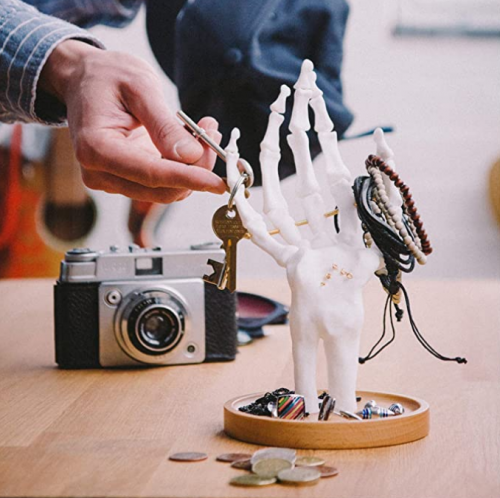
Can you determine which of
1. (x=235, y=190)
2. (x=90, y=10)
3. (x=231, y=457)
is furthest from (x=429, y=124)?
(x=231, y=457)

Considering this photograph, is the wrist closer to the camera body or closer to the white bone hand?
the camera body

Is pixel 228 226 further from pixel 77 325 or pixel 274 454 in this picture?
pixel 77 325

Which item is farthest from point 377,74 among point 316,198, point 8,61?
point 316,198

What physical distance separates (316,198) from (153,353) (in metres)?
0.35

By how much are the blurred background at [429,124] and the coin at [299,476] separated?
90.7 inches

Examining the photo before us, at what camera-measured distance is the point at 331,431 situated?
2.10 feet

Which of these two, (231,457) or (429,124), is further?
(429,124)

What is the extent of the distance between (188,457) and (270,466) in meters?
0.07

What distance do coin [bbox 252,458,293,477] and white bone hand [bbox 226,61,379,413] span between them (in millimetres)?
104

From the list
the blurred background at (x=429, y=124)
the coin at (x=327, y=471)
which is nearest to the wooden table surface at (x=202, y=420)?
the coin at (x=327, y=471)

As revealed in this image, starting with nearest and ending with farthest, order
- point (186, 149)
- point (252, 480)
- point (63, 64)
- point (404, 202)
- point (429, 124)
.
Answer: point (252, 480)
point (404, 202)
point (186, 149)
point (63, 64)
point (429, 124)

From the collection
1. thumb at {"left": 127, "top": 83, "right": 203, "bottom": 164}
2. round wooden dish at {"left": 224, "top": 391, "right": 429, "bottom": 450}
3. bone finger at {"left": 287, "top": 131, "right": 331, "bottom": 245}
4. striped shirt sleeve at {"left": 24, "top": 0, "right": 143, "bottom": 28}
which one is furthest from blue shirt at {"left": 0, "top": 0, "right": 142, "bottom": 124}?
striped shirt sleeve at {"left": 24, "top": 0, "right": 143, "bottom": 28}

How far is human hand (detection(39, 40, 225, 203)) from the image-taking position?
2.65 ft

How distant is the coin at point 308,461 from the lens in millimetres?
602
